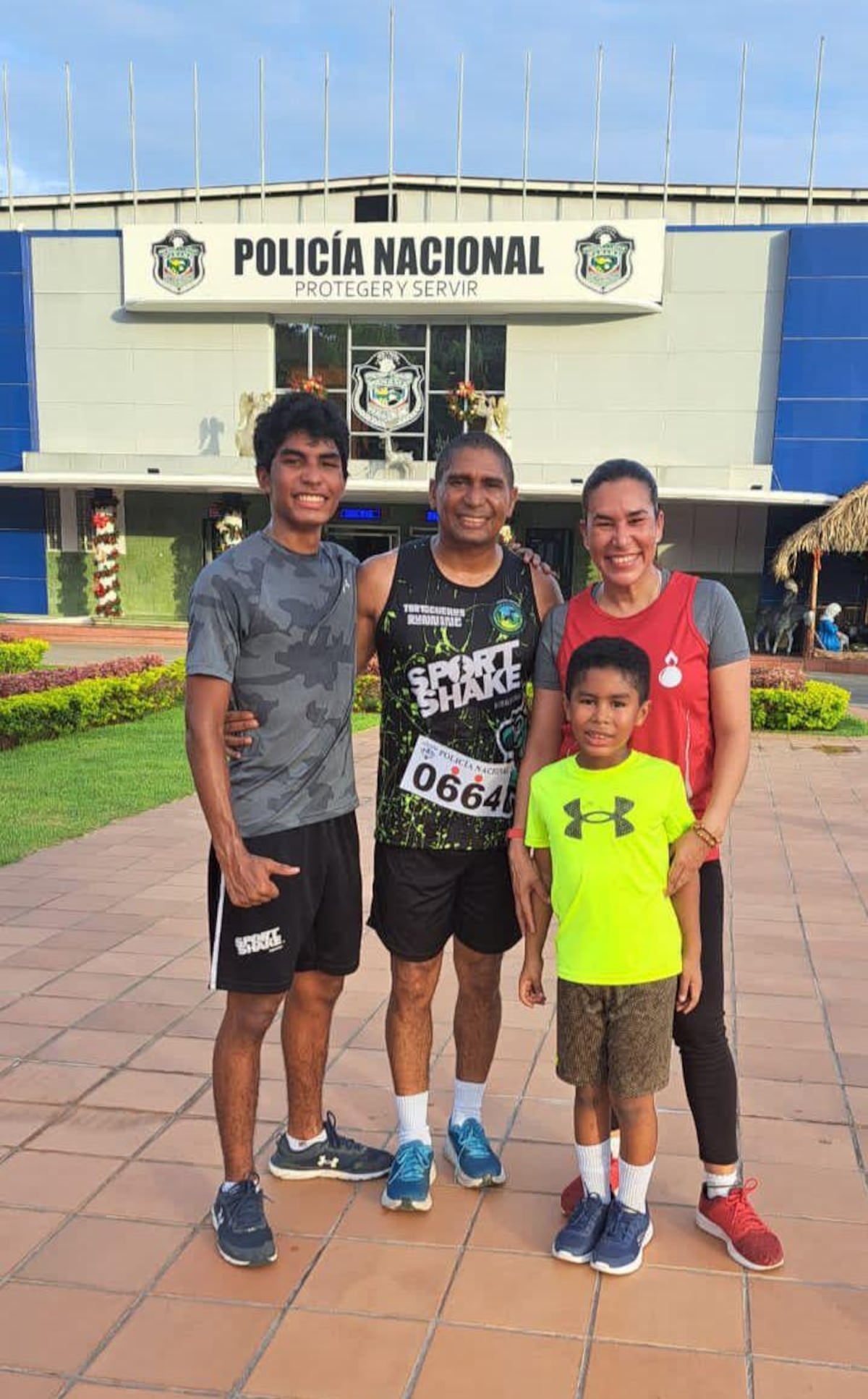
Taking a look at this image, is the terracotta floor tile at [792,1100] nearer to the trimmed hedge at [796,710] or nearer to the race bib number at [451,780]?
the race bib number at [451,780]

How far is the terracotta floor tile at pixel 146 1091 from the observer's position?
10.9 feet

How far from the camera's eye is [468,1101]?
3037 millimetres

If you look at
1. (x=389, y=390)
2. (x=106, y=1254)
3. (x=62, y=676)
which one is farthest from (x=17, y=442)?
(x=106, y=1254)

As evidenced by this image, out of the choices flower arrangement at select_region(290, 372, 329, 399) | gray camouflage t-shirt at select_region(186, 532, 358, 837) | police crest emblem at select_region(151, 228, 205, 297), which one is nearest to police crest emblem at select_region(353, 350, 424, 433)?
flower arrangement at select_region(290, 372, 329, 399)

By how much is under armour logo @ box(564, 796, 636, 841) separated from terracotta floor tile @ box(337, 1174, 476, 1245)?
42.8 inches

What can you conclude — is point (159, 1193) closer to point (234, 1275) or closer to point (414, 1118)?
point (234, 1275)

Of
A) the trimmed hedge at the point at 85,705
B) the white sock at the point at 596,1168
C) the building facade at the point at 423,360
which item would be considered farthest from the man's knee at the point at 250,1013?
the building facade at the point at 423,360

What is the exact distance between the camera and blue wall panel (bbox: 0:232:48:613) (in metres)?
22.7

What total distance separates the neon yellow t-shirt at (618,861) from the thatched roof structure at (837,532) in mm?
18267

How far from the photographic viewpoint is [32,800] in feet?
25.6

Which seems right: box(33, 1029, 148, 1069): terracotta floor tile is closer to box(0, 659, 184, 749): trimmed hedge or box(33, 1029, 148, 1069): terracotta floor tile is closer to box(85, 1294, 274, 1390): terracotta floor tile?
box(85, 1294, 274, 1390): terracotta floor tile

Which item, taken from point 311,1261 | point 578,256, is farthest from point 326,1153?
point 578,256

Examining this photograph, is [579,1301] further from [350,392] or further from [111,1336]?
[350,392]

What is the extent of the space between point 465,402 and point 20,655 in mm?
10231
